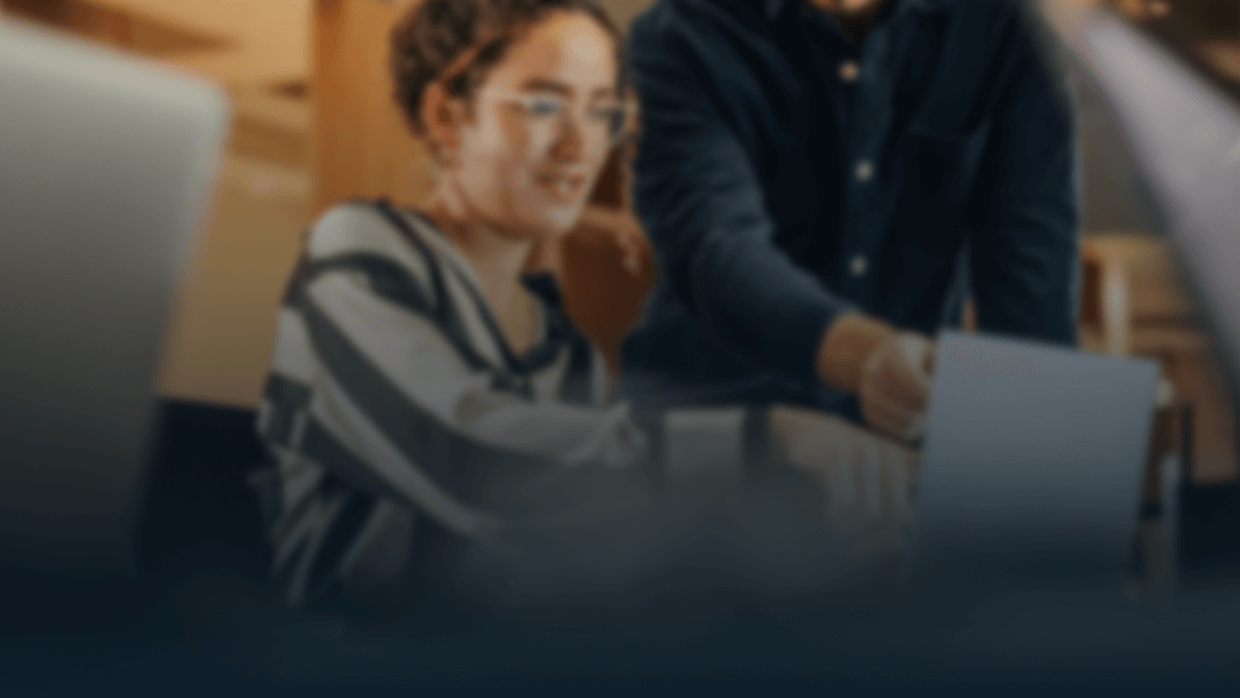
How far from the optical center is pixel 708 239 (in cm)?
164

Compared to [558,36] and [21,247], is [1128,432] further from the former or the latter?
[21,247]

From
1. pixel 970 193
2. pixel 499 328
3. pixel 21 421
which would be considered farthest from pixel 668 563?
pixel 21 421

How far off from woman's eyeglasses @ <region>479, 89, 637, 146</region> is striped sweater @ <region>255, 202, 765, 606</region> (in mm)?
200

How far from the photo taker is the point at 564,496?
1.50 metres

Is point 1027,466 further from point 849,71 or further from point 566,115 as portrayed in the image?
point 566,115

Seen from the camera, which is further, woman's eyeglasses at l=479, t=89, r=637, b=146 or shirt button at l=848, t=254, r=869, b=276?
shirt button at l=848, t=254, r=869, b=276

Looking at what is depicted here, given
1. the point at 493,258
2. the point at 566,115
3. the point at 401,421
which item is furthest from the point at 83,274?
the point at 566,115

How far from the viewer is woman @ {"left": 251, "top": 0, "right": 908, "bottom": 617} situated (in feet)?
4.64

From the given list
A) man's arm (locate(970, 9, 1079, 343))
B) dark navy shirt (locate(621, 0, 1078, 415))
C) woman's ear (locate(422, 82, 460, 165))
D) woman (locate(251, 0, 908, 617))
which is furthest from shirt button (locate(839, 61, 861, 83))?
woman's ear (locate(422, 82, 460, 165))

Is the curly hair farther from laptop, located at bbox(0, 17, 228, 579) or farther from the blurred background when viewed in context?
laptop, located at bbox(0, 17, 228, 579)

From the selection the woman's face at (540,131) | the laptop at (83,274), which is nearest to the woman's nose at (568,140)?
the woman's face at (540,131)

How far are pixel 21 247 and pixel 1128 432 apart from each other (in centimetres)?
136

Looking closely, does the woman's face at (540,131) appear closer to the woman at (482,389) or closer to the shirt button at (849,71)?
the woman at (482,389)

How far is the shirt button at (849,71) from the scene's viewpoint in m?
1.69
